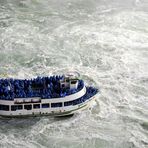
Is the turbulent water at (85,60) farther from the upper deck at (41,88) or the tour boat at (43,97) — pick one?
the upper deck at (41,88)

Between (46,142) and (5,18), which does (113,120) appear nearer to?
(46,142)

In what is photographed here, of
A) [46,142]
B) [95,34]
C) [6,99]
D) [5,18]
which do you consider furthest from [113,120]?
[5,18]

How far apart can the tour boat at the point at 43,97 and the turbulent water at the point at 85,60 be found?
0.65 meters

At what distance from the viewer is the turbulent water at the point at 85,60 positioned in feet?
76.8

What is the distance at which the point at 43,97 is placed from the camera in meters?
23.7

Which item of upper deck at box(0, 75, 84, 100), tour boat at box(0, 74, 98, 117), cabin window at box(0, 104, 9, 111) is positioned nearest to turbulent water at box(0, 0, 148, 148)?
tour boat at box(0, 74, 98, 117)

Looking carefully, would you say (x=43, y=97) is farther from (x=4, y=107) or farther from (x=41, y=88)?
(x=4, y=107)

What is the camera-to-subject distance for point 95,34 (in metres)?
34.9

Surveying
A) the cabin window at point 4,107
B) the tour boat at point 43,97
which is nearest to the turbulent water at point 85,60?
the tour boat at point 43,97

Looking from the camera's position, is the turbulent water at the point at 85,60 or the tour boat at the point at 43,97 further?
the tour boat at the point at 43,97

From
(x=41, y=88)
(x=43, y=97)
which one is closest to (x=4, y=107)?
(x=43, y=97)

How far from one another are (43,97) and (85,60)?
8.22 m

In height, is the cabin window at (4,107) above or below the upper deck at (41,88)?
below

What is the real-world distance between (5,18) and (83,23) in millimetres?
7201
